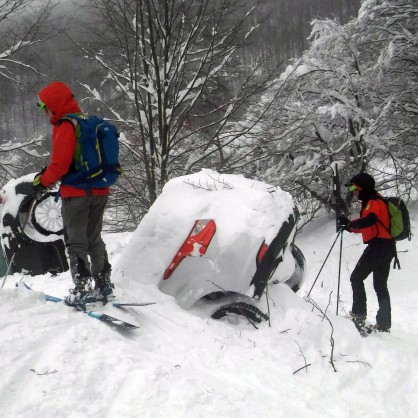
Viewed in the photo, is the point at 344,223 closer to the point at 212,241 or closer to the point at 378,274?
the point at 378,274

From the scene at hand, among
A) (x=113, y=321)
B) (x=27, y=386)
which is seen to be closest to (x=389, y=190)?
(x=113, y=321)

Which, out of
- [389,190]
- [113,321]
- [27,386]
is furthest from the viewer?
[389,190]

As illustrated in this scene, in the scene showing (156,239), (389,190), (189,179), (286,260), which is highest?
(189,179)

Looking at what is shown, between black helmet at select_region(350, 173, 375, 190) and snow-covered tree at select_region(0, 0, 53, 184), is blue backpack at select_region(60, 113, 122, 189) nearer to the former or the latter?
black helmet at select_region(350, 173, 375, 190)

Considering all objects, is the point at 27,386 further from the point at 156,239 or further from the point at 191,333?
the point at 156,239

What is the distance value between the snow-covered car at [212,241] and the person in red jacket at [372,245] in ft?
3.11

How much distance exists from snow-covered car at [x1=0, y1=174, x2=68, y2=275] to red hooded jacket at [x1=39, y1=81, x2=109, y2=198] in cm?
105

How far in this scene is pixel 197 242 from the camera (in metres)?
3.60

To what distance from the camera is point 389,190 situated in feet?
43.8

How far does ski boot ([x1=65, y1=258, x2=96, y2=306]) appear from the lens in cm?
328

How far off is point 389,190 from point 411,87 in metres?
3.28

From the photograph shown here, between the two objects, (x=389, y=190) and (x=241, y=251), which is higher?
(x=241, y=251)

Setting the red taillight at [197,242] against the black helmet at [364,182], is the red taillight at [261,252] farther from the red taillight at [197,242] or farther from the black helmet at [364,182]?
the black helmet at [364,182]

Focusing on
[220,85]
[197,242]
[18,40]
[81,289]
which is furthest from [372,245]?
[18,40]
